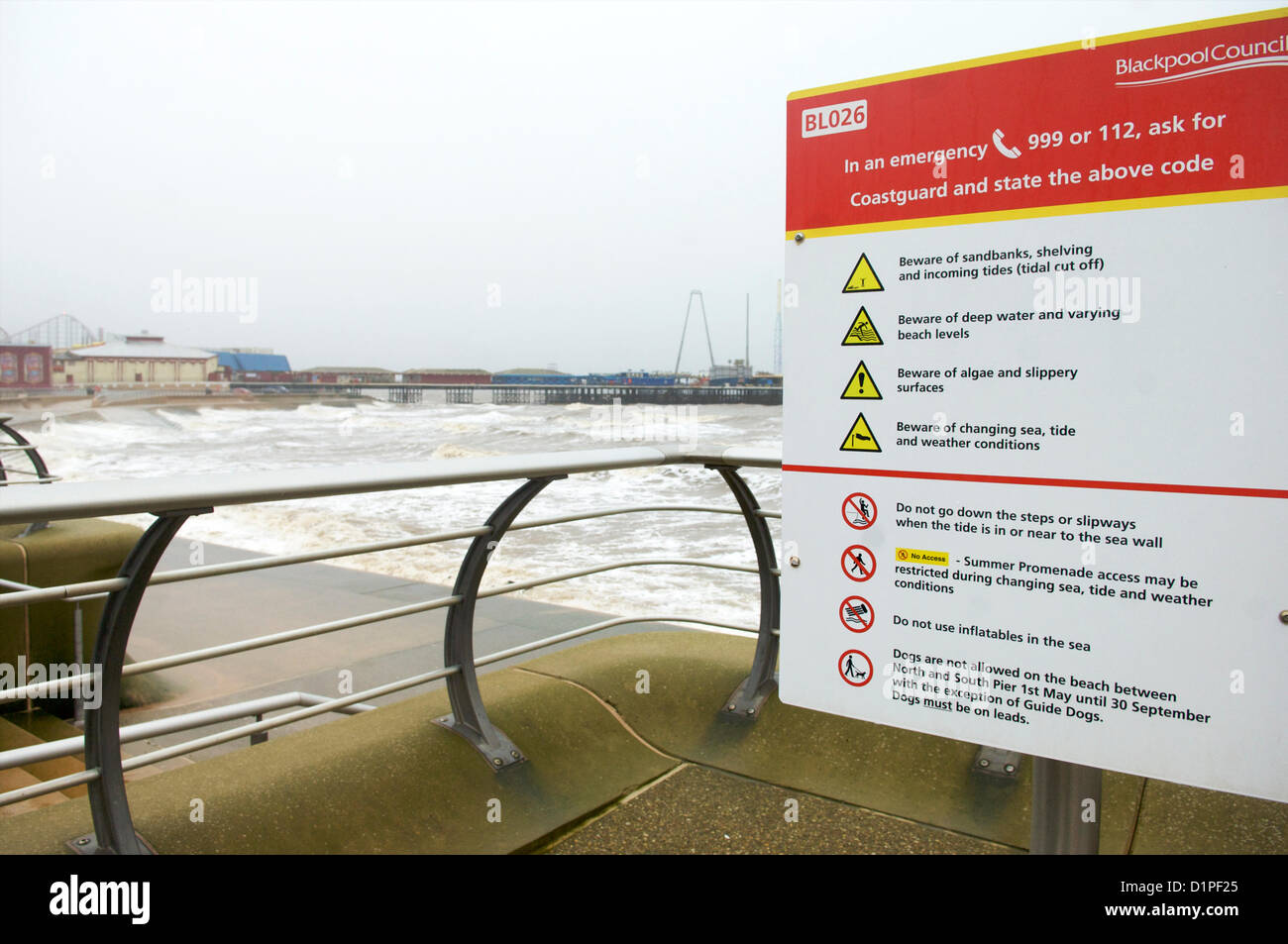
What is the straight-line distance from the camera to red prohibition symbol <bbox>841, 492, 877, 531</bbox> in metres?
1.53

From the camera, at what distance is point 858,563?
155 centimetres

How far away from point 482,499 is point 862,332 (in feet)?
72.1

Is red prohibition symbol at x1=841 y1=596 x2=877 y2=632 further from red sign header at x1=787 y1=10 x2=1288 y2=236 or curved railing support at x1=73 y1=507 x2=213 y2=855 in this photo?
curved railing support at x1=73 y1=507 x2=213 y2=855

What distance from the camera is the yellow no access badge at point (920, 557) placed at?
1466mm

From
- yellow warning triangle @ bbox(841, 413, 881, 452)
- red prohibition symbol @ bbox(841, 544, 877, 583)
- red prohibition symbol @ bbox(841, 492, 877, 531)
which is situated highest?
yellow warning triangle @ bbox(841, 413, 881, 452)

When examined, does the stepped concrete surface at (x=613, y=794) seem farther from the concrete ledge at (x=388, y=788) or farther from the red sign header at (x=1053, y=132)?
the red sign header at (x=1053, y=132)

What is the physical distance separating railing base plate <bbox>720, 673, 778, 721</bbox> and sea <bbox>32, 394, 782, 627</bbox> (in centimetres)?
59

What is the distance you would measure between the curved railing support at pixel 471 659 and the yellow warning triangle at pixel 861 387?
119 cm

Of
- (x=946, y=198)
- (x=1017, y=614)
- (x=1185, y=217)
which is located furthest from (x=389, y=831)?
(x=1185, y=217)

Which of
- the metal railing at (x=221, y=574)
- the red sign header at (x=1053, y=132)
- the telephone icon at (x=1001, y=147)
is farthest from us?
the metal railing at (x=221, y=574)

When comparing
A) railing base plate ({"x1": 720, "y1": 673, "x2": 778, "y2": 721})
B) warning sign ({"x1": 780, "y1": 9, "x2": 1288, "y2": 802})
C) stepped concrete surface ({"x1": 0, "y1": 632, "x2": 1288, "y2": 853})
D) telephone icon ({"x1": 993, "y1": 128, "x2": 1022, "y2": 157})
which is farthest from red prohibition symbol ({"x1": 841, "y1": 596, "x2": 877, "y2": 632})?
railing base plate ({"x1": 720, "y1": 673, "x2": 778, "y2": 721})

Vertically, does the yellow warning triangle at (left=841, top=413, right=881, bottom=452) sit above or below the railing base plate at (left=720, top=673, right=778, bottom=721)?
above

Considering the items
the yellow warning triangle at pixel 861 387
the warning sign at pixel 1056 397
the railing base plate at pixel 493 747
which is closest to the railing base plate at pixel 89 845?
the railing base plate at pixel 493 747

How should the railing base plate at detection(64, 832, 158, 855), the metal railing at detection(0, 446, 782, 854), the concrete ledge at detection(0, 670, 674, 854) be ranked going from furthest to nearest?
the concrete ledge at detection(0, 670, 674, 854) → the railing base plate at detection(64, 832, 158, 855) → the metal railing at detection(0, 446, 782, 854)
